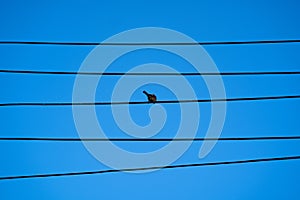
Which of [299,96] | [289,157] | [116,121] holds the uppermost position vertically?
[116,121]

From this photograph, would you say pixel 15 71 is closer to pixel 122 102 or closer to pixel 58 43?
pixel 58 43

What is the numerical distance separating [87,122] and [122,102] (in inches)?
44.8

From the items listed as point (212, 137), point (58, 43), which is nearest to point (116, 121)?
point (212, 137)

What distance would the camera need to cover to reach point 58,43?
457 cm

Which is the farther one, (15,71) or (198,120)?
(198,120)

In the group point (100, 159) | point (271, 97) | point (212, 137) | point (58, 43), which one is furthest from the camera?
point (100, 159)

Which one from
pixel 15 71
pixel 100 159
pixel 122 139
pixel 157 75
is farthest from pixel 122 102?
pixel 100 159

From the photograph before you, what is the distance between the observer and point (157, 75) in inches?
222

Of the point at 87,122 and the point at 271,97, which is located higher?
the point at 87,122

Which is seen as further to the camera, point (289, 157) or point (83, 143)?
point (83, 143)

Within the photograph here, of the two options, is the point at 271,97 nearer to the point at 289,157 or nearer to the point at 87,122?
the point at 289,157

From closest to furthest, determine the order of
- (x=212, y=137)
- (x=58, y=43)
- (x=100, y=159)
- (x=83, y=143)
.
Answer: (x=58, y=43) < (x=212, y=137) < (x=83, y=143) < (x=100, y=159)

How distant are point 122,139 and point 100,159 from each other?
133 cm

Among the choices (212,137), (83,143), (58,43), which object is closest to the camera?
(58,43)
